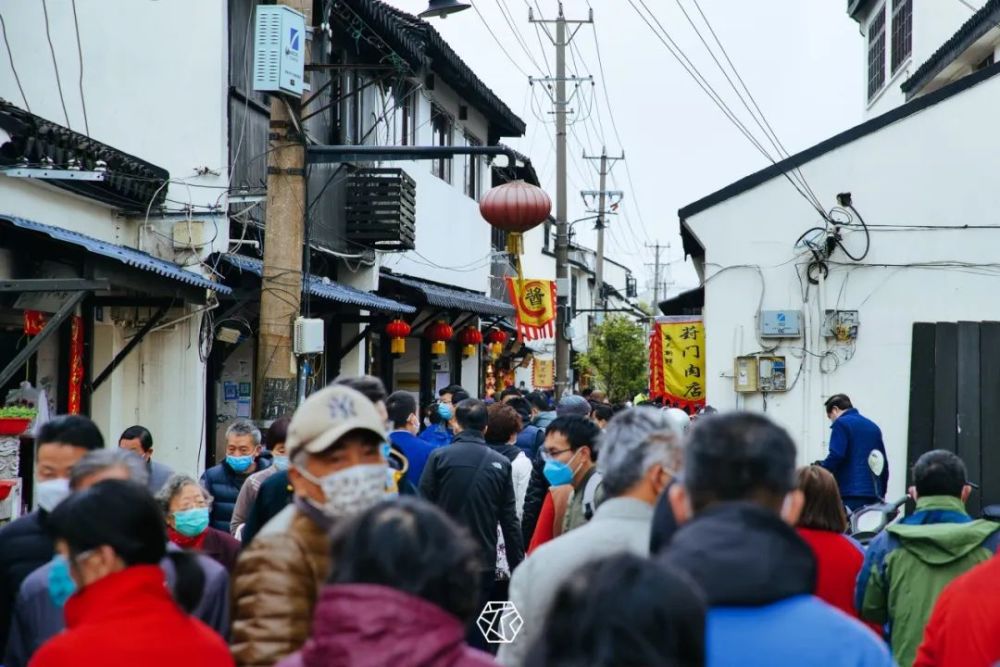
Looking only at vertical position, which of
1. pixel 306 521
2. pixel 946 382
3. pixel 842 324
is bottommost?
pixel 306 521

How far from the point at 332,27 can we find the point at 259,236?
407 cm

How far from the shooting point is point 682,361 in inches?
770

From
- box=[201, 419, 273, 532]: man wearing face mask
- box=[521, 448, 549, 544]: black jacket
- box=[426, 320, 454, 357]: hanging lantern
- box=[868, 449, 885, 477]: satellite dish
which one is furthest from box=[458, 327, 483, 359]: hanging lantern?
box=[521, 448, 549, 544]: black jacket

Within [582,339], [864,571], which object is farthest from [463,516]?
[582,339]

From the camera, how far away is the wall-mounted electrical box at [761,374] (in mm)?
16797

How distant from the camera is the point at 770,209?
55.8 feet

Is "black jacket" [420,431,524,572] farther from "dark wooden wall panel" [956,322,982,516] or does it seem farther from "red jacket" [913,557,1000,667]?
"dark wooden wall panel" [956,322,982,516]

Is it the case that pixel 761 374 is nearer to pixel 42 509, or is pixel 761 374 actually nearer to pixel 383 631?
pixel 42 509

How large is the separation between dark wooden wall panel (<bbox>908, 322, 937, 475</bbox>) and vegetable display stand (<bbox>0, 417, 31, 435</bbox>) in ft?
26.4

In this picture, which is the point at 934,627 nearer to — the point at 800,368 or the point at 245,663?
the point at 245,663

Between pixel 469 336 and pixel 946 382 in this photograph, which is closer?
pixel 946 382

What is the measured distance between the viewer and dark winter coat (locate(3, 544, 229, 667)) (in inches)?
172

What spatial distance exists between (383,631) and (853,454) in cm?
1012

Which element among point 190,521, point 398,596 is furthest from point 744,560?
point 190,521
